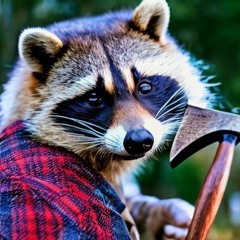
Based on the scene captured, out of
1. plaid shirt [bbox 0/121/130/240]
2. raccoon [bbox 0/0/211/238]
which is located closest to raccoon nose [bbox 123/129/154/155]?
raccoon [bbox 0/0/211/238]

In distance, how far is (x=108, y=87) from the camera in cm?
239

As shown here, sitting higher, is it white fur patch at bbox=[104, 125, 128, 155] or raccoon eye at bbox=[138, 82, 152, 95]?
raccoon eye at bbox=[138, 82, 152, 95]

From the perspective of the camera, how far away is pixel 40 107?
8.38 feet

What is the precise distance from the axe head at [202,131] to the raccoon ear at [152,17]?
674 mm

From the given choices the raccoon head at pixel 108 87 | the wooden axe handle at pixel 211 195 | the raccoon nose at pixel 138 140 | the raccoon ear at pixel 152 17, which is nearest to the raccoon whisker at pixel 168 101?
the raccoon head at pixel 108 87

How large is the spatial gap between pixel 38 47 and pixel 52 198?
0.76 metres

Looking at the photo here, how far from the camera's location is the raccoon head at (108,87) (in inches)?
93.5

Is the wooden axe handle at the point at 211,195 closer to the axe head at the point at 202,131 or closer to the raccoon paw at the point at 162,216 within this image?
the axe head at the point at 202,131

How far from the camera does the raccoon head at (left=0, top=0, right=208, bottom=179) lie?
93.5 inches

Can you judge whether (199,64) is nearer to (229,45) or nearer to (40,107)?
(40,107)

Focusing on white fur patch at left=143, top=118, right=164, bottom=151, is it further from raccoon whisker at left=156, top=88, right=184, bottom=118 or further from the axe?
the axe

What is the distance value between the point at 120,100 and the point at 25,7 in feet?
11.4

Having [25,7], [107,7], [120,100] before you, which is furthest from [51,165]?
[25,7]

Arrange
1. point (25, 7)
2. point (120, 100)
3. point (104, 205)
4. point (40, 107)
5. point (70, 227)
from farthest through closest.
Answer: point (25, 7)
point (40, 107)
point (120, 100)
point (104, 205)
point (70, 227)
